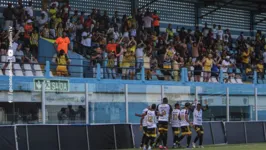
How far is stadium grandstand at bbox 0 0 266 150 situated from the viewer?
79.4ft

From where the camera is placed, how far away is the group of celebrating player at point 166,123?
80.7ft

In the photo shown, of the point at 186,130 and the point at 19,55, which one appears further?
the point at 19,55

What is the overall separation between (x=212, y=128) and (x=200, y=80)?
4054 millimetres

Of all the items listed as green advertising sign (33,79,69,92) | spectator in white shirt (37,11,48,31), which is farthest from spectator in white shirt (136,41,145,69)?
green advertising sign (33,79,69,92)

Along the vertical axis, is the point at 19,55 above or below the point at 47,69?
above

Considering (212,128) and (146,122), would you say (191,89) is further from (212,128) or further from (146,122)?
(146,122)

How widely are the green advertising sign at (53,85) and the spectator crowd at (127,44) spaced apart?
2468 mm

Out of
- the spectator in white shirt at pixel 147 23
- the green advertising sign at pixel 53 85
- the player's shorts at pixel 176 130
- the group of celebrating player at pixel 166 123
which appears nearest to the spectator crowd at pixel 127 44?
the spectator in white shirt at pixel 147 23

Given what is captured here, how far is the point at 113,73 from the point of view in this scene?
3017cm

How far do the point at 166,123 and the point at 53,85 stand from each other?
4.63 m

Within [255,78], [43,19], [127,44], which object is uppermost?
[43,19]

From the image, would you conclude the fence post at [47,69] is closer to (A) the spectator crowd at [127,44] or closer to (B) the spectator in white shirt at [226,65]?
(A) the spectator crowd at [127,44]

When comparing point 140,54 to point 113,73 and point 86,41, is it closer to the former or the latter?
point 113,73

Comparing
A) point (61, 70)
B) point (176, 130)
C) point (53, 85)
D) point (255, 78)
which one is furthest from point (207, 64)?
point (53, 85)
